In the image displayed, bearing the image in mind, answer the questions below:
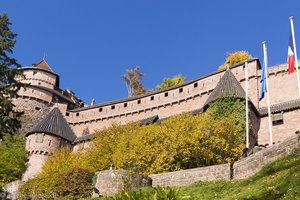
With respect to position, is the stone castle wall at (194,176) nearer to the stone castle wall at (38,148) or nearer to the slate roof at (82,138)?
the stone castle wall at (38,148)

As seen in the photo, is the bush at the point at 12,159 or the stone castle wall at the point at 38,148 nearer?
the bush at the point at 12,159

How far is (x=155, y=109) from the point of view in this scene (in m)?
Answer: 47.0

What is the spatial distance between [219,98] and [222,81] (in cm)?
352

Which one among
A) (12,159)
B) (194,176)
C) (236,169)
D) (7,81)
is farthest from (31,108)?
(236,169)

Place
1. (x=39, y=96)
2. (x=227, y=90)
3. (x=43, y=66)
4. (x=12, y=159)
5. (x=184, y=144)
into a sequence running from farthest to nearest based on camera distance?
(x=43, y=66) → (x=39, y=96) → (x=12, y=159) → (x=227, y=90) → (x=184, y=144)

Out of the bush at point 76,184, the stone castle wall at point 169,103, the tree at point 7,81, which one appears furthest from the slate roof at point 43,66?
the bush at point 76,184

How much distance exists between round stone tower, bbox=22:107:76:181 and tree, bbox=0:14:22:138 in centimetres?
1509

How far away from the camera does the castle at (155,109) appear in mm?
34094

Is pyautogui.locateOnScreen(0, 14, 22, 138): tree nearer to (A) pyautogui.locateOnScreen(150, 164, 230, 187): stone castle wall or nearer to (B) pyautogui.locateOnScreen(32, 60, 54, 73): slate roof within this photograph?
(A) pyautogui.locateOnScreen(150, 164, 230, 187): stone castle wall

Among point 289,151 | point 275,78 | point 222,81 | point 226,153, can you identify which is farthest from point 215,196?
point 275,78

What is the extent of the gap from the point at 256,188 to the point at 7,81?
1974cm

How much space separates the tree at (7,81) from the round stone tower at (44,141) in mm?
15091

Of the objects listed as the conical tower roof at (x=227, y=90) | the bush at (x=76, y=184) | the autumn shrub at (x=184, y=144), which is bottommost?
the bush at (x=76, y=184)

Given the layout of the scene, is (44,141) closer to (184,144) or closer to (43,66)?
(184,144)
